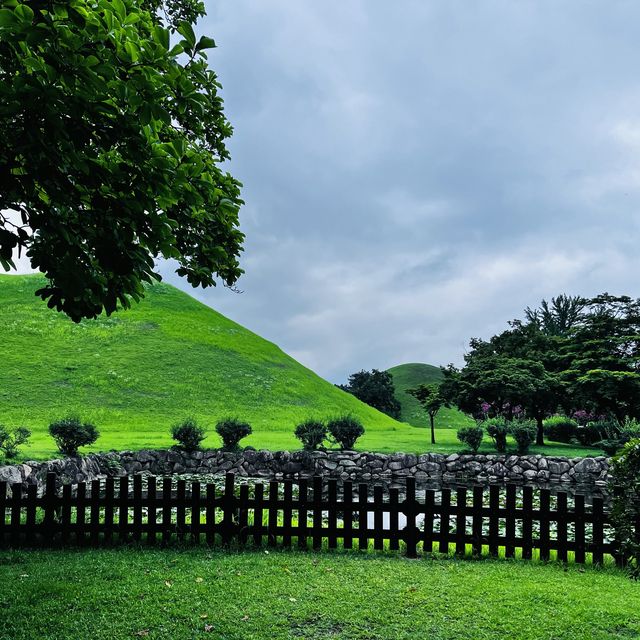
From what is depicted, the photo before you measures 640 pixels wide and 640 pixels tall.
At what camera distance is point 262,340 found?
48.6 m

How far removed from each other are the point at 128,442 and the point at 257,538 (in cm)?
1735

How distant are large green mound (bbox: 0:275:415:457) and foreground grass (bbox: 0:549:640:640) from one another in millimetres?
16642

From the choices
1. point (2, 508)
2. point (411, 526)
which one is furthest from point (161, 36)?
point (2, 508)

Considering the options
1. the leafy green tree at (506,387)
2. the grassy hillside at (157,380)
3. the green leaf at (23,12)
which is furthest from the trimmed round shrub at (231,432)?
the green leaf at (23,12)

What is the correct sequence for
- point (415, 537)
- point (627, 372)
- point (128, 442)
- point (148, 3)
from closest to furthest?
point (415, 537)
point (148, 3)
point (128, 442)
point (627, 372)

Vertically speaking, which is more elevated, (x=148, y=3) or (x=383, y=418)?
(x=148, y=3)

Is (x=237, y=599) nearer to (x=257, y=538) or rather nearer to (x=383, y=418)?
(x=257, y=538)

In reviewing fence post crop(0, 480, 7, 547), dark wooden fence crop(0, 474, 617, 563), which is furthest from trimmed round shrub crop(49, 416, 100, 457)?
dark wooden fence crop(0, 474, 617, 563)

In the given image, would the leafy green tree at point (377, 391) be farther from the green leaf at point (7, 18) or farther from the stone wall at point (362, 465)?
the green leaf at point (7, 18)

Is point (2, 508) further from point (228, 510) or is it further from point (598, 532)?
point (598, 532)

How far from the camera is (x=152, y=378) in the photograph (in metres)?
36.3

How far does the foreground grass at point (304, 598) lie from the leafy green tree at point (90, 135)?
262 cm

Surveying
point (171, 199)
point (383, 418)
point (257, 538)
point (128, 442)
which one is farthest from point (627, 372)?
point (171, 199)

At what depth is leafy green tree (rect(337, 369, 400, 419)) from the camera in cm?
6034
